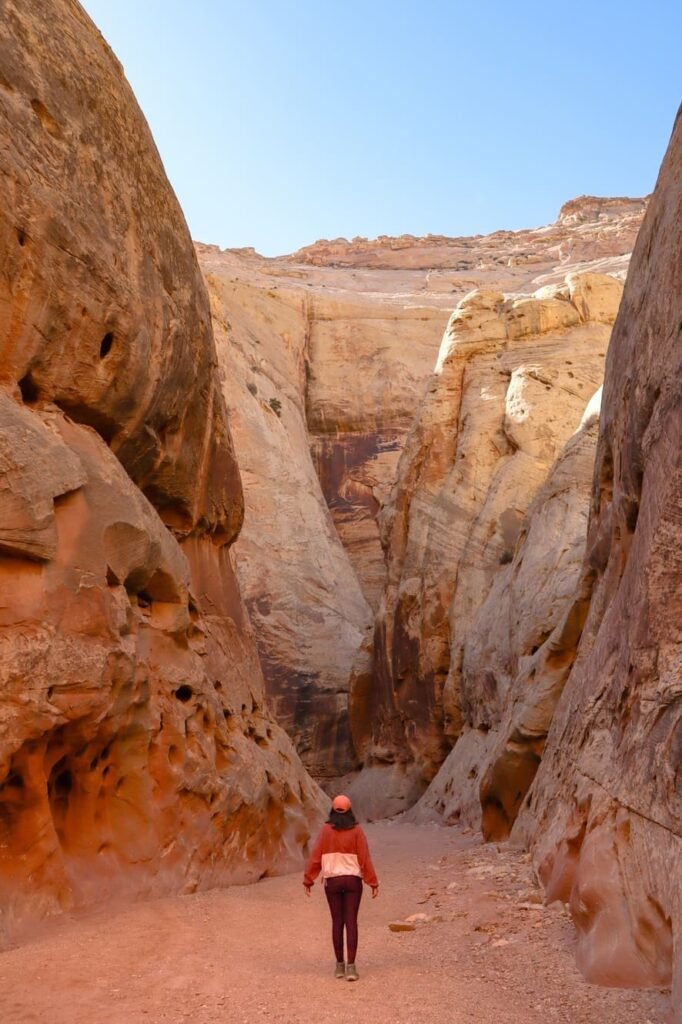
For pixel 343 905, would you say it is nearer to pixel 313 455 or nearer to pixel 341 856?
pixel 341 856

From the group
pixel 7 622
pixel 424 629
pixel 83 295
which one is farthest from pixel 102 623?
pixel 424 629

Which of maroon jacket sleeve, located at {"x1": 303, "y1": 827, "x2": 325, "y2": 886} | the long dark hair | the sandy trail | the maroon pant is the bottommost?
the sandy trail

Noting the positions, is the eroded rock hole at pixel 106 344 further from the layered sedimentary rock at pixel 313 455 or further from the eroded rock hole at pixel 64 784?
the layered sedimentary rock at pixel 313 455

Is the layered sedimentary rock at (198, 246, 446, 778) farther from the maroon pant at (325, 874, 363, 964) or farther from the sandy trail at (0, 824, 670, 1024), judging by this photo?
the maroon pant at (325, 874, 363, 964)

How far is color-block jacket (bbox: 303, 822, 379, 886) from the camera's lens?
6.10 metres

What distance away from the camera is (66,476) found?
8445 millimetres

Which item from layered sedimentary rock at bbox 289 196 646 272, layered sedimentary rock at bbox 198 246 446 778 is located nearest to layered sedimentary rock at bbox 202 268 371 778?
layered sedimentary rock at bbox 198 246 446 778

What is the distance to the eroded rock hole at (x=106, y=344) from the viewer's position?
32.1ft

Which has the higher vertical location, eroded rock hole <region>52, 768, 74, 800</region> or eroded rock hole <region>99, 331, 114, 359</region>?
eroded rock hole <region>99, 331, 114, 359</region>

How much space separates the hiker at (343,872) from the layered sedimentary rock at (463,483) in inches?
601

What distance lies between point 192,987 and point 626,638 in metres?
4.64

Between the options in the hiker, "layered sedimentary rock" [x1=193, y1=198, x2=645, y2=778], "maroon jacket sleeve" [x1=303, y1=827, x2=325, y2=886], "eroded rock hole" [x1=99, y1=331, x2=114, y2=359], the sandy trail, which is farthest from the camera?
"layered sedimentary rock" [x1=193, y1=198, x2=645, y2=778]

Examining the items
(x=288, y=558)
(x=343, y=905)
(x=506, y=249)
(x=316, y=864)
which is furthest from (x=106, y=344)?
(x=506, y=249)

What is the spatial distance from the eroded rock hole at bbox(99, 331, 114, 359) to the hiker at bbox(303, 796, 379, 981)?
570 centimetres
